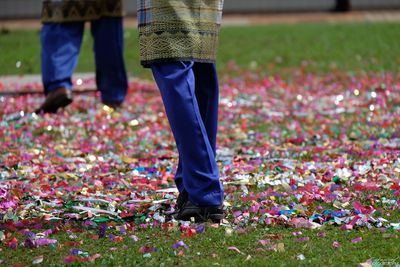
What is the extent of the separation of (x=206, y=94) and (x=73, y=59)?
12.5 ft

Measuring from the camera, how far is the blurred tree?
23.2 m

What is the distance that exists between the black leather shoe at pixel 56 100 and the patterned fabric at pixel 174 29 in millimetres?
A: 3627

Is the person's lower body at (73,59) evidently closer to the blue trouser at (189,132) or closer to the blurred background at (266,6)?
the blue trouser at (189,132)

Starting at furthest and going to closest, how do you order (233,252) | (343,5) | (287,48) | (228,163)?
(343,5), (287,48), (228,163), (233,252)

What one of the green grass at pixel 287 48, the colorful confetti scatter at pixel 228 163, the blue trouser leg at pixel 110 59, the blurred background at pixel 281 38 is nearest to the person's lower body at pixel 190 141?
the colorful confetti scatter at pixel 228 163

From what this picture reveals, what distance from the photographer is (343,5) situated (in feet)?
76.4

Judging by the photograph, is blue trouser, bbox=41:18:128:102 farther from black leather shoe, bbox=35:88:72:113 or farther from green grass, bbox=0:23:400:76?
green grass, bbox=0:23:400:76

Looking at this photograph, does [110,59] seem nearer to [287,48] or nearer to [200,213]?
[200,213]

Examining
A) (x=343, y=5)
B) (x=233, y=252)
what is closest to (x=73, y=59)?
(x=233, y=252)

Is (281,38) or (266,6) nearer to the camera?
(281,38)

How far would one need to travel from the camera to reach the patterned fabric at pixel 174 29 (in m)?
4.20

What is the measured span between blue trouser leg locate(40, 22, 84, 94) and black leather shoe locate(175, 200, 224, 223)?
12.7 ft

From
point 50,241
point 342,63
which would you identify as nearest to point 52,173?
point 50,241

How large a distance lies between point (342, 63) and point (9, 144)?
6197 mm
